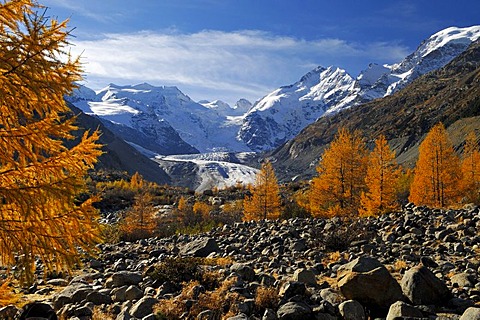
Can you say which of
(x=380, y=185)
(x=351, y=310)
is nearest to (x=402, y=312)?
(x=351, y=310)

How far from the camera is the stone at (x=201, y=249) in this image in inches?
544

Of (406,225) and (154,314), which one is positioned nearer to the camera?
(154,314)

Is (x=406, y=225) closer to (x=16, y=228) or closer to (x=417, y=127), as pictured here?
(x=16, y=228)

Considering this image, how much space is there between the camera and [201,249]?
13.9 metres

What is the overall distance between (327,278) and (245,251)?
196 inches

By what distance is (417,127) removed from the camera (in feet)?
457

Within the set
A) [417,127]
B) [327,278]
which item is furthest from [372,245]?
[417,127]

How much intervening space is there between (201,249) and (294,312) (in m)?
7.86

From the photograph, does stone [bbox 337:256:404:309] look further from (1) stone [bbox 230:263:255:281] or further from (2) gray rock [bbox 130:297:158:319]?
(2) gray rock [bbox 130:297:158:319]

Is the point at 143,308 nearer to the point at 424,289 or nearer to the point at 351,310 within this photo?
the point at 351,310

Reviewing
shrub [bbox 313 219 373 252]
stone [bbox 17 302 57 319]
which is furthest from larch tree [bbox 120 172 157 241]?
stone [bbox 17 302 57 319]

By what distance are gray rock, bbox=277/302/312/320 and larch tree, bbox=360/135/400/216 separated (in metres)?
17.8

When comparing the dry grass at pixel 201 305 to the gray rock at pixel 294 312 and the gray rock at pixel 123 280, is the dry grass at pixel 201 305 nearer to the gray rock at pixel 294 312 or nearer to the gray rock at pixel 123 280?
the gray rock at pixel 294 312

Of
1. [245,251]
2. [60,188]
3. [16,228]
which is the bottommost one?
[245,251]
